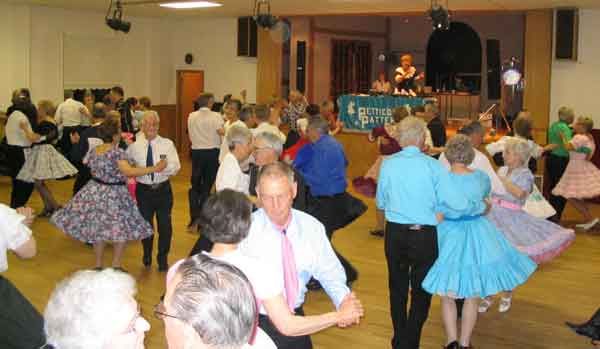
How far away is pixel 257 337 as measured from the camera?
2.11 meters

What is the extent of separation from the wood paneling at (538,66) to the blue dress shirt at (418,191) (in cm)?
772

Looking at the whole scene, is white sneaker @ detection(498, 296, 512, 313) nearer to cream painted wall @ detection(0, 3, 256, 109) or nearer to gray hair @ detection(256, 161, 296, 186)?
gray hair @ detection(256, 161, 296, 186)

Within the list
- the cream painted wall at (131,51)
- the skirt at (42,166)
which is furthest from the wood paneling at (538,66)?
the skirt at (42,166)

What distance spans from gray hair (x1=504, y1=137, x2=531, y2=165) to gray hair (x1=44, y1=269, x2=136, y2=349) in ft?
12.6

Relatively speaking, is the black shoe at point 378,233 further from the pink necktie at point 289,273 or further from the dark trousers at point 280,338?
the pink necktie at point 289,273

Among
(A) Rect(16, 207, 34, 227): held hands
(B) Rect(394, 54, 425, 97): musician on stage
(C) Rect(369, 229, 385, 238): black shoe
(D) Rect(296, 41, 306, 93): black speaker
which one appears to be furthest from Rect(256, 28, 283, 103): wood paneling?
(A) Rect(16, 207, 34, 227): held hands

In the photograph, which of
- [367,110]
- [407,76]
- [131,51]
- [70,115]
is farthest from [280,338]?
[407,76]

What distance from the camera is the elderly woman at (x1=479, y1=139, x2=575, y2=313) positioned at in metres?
5.25

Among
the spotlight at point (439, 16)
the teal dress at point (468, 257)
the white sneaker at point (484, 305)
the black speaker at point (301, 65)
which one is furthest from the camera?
the black speaker at point (301, 65)

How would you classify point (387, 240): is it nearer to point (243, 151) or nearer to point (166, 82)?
point (243, 151)

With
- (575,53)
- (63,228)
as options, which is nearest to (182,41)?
(575,53)

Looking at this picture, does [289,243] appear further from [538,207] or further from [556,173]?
[556,173]

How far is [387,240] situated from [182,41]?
11675mm

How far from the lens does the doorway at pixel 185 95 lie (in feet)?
49.9
